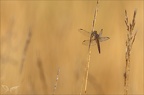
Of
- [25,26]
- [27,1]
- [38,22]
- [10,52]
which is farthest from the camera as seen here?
[27,1]

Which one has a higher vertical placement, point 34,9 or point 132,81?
point 34,9

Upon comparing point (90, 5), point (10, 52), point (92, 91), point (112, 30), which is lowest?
point (92, 91)

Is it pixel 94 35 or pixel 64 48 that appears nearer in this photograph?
pixel 94 35

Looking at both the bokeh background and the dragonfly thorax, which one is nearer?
the dragonfly thorax

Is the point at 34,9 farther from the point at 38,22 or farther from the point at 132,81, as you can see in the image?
the point at 132,81

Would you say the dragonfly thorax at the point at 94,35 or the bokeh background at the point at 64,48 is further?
the bokeh background at the point at 64,48


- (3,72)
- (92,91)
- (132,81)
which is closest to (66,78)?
(92,91)

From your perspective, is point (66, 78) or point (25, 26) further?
point (25, 26)

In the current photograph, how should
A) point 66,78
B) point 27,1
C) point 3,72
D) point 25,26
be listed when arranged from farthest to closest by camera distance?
point 27,1 < point 25,26 < point 66,78 < point 3,72
